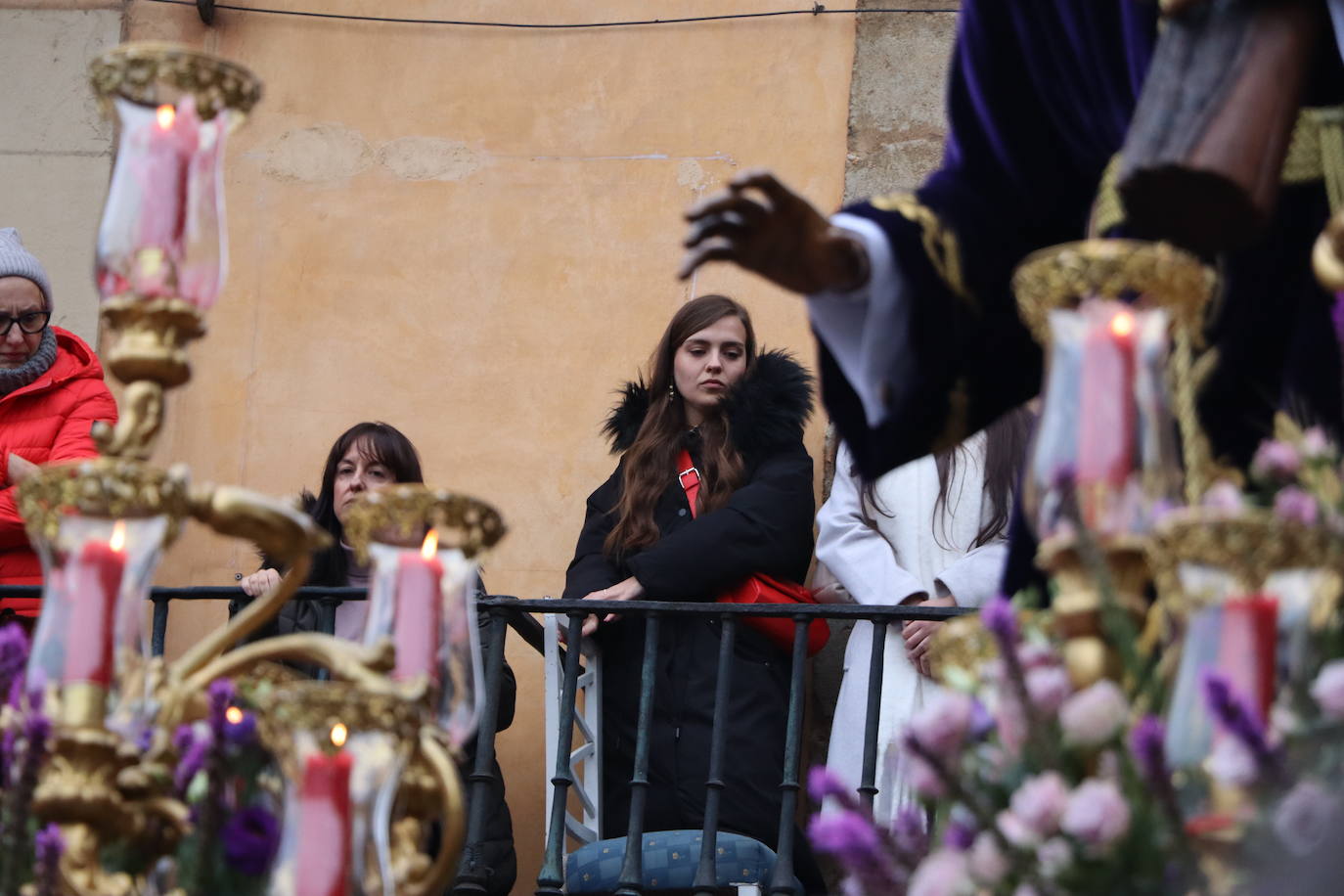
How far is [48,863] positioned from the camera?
1923mm

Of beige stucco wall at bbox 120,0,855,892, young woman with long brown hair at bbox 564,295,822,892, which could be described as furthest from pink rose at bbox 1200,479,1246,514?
beige stucco wall at bbox 120,0,855,892

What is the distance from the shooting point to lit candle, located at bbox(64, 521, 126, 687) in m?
2.06

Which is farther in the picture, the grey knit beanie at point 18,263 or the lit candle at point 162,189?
the grey knit beanie at point 18,263

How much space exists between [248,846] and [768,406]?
151 inches

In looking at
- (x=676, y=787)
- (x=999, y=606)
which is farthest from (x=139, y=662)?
(x=676, y=787)

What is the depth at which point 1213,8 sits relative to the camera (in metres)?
2.00

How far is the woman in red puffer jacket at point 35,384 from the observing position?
5.80 metres

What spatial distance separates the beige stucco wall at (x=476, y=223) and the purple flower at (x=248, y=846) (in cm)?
484

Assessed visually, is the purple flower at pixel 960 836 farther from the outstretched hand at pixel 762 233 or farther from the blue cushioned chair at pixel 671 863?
the blue cushioned chair at pixel 671 863

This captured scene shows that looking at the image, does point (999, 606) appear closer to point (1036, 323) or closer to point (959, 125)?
point (1036, 323)

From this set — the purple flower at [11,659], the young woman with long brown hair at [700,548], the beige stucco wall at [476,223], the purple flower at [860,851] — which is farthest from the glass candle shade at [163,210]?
the beige stucco wall at [476,223]

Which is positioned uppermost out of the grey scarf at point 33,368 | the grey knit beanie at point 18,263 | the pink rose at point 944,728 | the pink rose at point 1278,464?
the grey knit beanie at point 18,263

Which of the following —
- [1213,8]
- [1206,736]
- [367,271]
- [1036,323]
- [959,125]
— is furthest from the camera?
[367,271]

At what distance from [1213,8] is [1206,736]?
26.8 inches
